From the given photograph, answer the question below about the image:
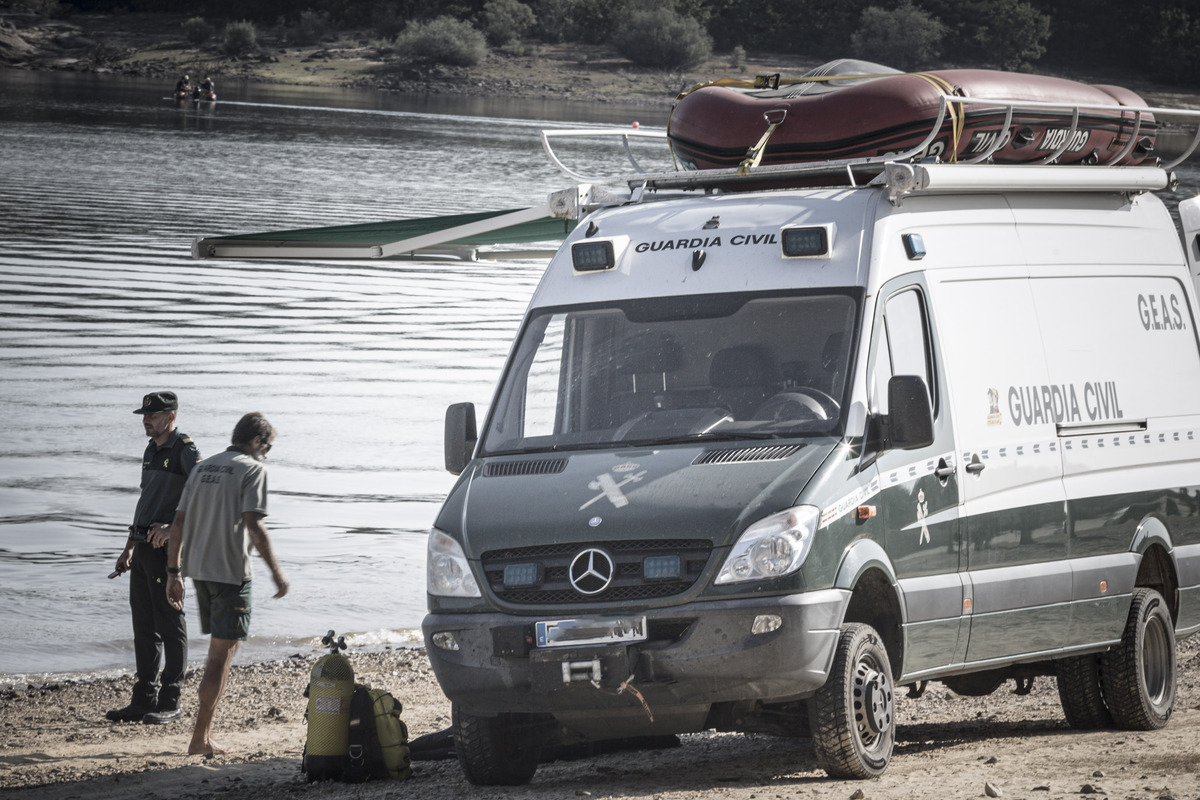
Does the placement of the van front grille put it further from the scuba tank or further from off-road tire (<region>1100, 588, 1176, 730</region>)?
off-road tire (<region>1100, 588, 1176, 730</region>)

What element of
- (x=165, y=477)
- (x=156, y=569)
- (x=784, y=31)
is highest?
(x=784, y=31)

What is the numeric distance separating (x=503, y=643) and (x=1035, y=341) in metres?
3.38

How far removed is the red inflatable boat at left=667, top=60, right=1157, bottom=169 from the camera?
9445mm

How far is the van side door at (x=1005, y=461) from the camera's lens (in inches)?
343

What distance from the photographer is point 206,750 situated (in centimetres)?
977

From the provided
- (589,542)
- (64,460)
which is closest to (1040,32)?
(64,460)

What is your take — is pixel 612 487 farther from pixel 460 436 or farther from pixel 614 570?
pixel 460 436

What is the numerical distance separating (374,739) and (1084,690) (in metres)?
3.91

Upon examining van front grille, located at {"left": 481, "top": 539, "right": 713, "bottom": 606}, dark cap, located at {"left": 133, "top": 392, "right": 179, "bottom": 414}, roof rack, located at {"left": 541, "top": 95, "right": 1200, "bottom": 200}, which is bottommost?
van front grille, located at {"left": 481, "top": 539, "right": 713, "bottom": 606}

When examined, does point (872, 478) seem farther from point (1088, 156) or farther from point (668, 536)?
point (1088, 156)

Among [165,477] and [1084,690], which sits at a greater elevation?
[165,477]

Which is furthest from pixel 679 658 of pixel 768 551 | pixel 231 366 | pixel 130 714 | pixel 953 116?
pixel 231 366

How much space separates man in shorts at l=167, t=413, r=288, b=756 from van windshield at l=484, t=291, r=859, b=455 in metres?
1.70

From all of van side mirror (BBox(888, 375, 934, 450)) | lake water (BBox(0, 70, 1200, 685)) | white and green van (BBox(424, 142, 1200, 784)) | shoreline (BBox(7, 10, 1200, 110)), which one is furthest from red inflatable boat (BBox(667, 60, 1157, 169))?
shoreline (BBox(7, 10, 1200, 110))
